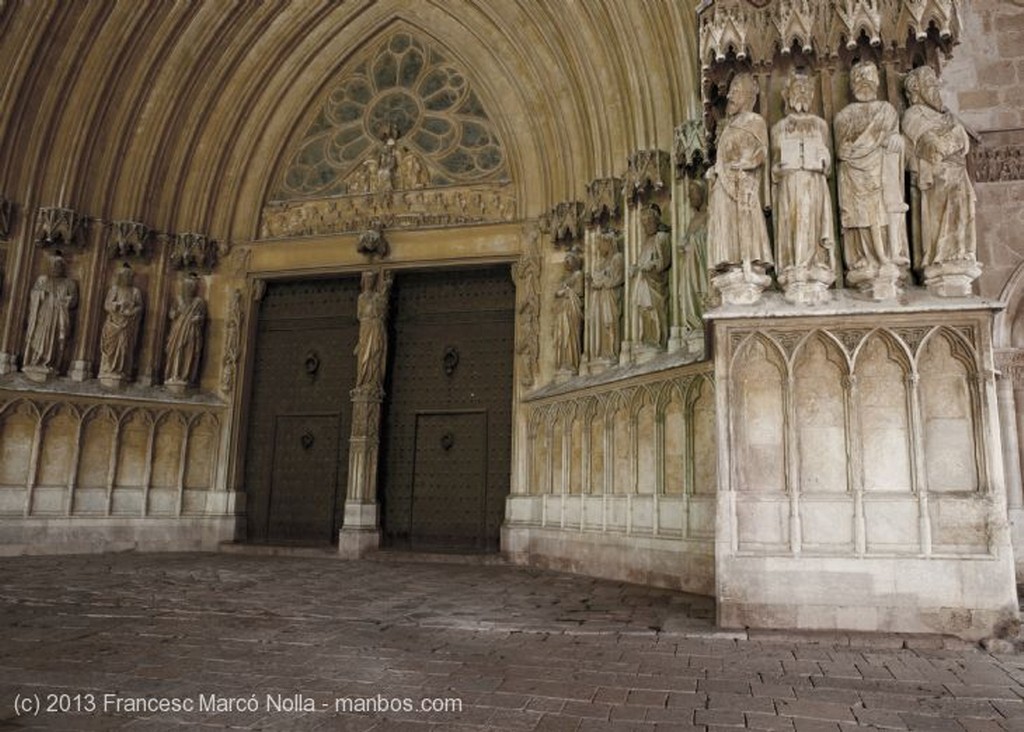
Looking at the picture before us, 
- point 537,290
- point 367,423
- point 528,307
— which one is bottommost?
point 367,423

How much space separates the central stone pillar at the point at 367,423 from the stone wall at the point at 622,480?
2.07 metres

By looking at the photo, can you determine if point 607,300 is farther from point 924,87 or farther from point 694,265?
point 924,87

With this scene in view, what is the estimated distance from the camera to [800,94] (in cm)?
531

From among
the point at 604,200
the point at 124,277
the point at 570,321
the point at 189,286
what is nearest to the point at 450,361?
the point at 570,321

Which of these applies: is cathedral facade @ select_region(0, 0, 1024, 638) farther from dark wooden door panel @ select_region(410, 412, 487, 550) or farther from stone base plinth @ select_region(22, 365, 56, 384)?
stone base plinth @ select_region(22, 365, 56, 384)

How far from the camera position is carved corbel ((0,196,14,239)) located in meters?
10.1

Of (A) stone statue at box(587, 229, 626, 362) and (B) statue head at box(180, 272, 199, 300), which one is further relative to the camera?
(B) statue head at box(180, 272, 199, 300)

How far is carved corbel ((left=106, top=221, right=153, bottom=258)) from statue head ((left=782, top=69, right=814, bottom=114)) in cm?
949

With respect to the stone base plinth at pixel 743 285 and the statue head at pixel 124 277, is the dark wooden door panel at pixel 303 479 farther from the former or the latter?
the stone base plinth at pixel 743 285

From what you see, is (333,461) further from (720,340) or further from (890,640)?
(890,640)

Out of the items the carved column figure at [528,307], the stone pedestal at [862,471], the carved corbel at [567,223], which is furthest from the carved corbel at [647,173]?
the stone pedestal at [862,471]

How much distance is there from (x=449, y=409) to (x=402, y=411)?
768 mm

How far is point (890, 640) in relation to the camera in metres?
4.44

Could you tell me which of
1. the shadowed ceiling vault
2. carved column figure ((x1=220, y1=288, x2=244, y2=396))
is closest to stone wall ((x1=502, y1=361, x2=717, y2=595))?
the shadowed ceiling vault
